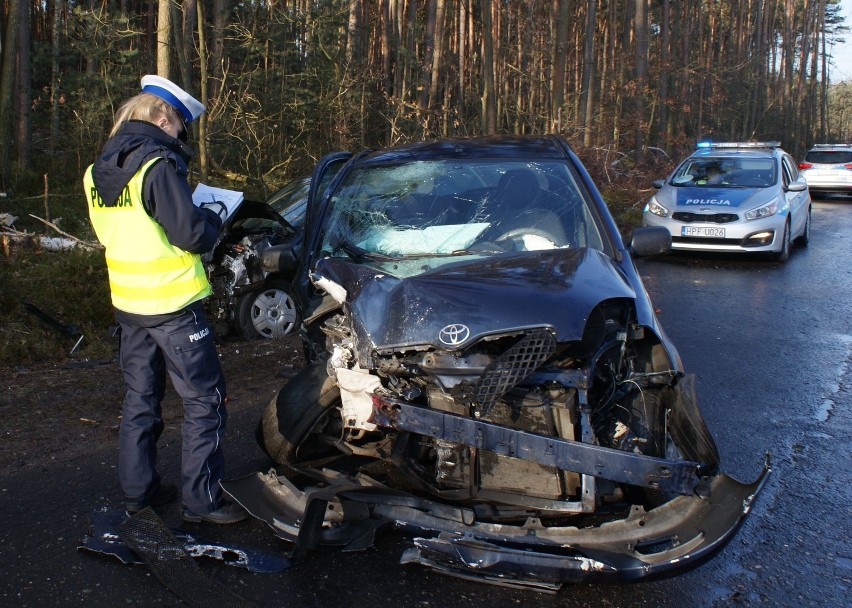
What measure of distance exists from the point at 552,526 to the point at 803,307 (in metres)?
6.82

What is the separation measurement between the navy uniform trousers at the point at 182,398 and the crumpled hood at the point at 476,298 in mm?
675

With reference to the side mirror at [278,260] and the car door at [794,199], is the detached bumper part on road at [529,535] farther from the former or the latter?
the car door at [794,199]

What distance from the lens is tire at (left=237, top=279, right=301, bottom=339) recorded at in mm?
7309

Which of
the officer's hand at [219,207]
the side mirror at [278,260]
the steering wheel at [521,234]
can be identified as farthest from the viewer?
the side mirror at [278,260]

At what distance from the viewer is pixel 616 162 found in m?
19.0

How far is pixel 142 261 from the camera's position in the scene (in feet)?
11.4

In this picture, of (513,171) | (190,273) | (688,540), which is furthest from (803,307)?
(190,273)

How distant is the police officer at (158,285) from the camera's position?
11.1 ft

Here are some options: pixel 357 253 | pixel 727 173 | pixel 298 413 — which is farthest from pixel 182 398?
pixel 727 173

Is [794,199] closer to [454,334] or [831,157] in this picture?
[454,334]

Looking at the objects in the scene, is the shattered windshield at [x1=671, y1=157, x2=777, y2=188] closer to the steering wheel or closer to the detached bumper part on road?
the steering wheel

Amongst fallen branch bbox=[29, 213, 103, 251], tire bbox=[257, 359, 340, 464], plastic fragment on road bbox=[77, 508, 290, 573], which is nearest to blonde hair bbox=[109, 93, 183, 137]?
tire bbox=[257, 359, 340, 464]

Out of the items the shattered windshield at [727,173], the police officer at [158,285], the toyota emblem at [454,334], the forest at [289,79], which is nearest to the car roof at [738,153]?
the shattered windshield at [727,173]

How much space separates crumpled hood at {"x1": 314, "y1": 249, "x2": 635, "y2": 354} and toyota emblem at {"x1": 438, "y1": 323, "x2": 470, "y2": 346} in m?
0.01
